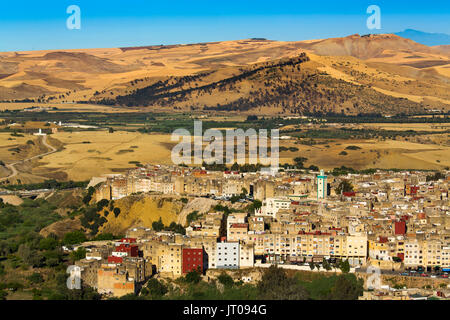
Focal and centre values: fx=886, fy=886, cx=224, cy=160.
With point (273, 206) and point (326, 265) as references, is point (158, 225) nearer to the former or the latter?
point (273, 206)

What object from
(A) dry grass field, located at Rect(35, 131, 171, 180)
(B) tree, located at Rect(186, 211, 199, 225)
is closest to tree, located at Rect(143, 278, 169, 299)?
(B) tree, located at Rect(186, 211, 199, 225)

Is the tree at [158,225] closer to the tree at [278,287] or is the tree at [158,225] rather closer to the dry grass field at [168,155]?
the tree at [278,287]

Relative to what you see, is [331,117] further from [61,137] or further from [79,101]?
[79,101]

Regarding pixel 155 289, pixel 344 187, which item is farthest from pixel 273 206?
pixel 155 289

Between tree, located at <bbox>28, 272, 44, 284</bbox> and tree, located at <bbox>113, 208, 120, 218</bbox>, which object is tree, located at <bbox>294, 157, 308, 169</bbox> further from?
tree, located at <bbox>28, 272, 44, 284</bbox>
